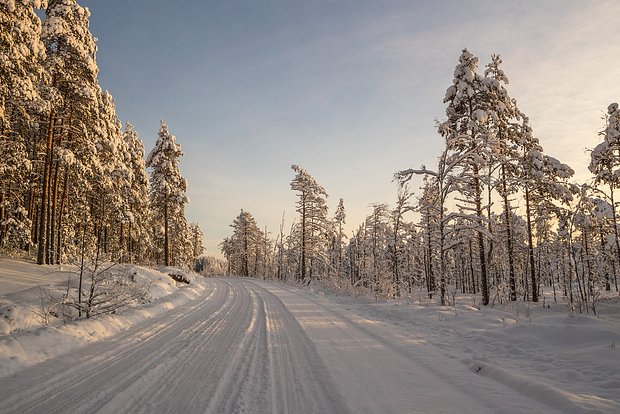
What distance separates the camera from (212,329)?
808 cm

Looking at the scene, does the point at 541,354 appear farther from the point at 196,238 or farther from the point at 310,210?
the point at 196,238

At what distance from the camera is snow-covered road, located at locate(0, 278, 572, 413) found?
381 cm

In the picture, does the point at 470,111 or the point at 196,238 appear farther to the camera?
the point at 196,238

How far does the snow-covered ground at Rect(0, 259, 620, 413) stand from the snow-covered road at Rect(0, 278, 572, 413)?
0.02m

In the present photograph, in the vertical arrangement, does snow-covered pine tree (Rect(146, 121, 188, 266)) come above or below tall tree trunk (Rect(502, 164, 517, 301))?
above

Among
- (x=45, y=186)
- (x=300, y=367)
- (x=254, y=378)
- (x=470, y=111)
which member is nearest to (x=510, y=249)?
(x=470, y=111)

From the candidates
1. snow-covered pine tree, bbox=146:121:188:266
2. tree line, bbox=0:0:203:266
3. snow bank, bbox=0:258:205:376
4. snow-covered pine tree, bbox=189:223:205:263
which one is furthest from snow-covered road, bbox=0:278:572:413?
snow-covered pine tree, bbox=189:223:205:263

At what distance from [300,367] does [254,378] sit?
2.87 ft

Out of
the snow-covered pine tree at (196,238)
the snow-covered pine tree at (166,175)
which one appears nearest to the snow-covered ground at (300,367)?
the snow-covered pine tree at (166,175)

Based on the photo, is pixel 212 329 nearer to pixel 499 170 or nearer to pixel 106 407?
pixel 106 407

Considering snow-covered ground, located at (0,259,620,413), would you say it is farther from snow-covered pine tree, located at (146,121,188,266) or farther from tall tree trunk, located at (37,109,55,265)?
snow-covered pine tree, located at (146,121,188,266)

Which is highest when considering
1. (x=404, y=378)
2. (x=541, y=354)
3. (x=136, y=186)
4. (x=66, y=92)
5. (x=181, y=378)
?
(x=66, y=92)

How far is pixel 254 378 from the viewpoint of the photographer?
468 centimetres

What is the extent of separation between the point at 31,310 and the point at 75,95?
1534cm
